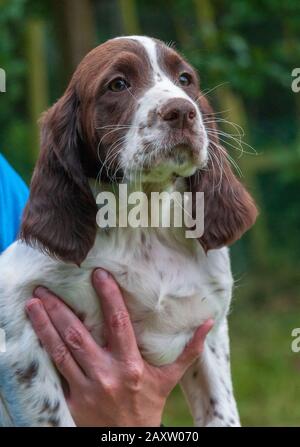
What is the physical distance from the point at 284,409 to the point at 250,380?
56 centimetres

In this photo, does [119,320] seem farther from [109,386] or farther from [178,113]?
[178,113]

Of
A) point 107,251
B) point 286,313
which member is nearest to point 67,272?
point 107,251

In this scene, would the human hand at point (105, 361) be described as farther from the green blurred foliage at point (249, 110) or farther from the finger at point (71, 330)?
the green blurred foliage at point (249, 110)

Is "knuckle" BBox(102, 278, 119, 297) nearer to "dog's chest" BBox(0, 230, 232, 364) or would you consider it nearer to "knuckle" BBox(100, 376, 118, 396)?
"dog's chest" BBox(0, 230, 232, 364)

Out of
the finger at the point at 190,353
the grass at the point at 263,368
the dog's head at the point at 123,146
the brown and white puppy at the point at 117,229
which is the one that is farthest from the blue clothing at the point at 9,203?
the grass at the point at 263,368

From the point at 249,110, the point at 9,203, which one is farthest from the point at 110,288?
the point at 249,110

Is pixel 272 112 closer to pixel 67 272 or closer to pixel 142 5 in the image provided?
pixel 142 5

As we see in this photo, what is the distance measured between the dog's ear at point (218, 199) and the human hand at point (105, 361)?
1.19 ft

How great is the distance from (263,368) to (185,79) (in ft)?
16.4

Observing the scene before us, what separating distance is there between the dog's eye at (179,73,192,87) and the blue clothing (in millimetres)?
930

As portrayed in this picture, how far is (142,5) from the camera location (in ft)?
33.7

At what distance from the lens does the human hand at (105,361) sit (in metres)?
3.78

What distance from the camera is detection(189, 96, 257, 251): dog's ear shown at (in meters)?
3.88

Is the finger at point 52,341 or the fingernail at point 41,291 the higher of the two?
the fingernail at point 41,291
